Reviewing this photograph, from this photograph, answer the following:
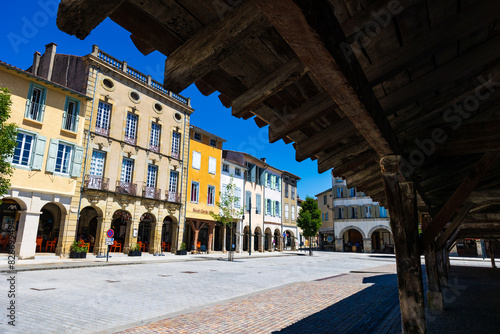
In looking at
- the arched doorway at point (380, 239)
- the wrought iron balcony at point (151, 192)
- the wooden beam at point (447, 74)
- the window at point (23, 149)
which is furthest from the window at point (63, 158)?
the arched doorway at point (380, 239)

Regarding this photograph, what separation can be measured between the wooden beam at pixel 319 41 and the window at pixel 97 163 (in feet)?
69.3

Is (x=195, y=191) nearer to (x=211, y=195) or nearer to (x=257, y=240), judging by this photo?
(x=211, y=195)

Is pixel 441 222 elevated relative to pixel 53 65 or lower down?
lower down

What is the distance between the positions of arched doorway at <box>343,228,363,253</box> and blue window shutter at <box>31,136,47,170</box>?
3884cm

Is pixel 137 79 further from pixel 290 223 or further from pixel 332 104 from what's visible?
pixel 290 223

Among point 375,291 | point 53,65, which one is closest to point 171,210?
point 53,65

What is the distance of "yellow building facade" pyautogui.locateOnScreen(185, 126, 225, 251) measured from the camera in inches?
1093

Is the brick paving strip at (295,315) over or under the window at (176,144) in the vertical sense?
under

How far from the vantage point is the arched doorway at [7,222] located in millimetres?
17891

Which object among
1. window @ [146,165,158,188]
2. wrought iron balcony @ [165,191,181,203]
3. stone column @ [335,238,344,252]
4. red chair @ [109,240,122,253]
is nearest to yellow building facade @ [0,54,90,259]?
red chair @ [109,240,122,253]

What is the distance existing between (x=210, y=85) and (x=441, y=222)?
3.21m

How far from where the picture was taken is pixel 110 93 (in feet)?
71.4

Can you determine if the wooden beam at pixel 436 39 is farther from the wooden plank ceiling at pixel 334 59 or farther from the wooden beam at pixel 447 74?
the wooden beam at pixel 447 74

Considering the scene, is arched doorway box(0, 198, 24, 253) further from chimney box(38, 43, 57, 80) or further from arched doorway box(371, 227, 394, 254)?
arched doorway box(371, 227, 394, 254)
